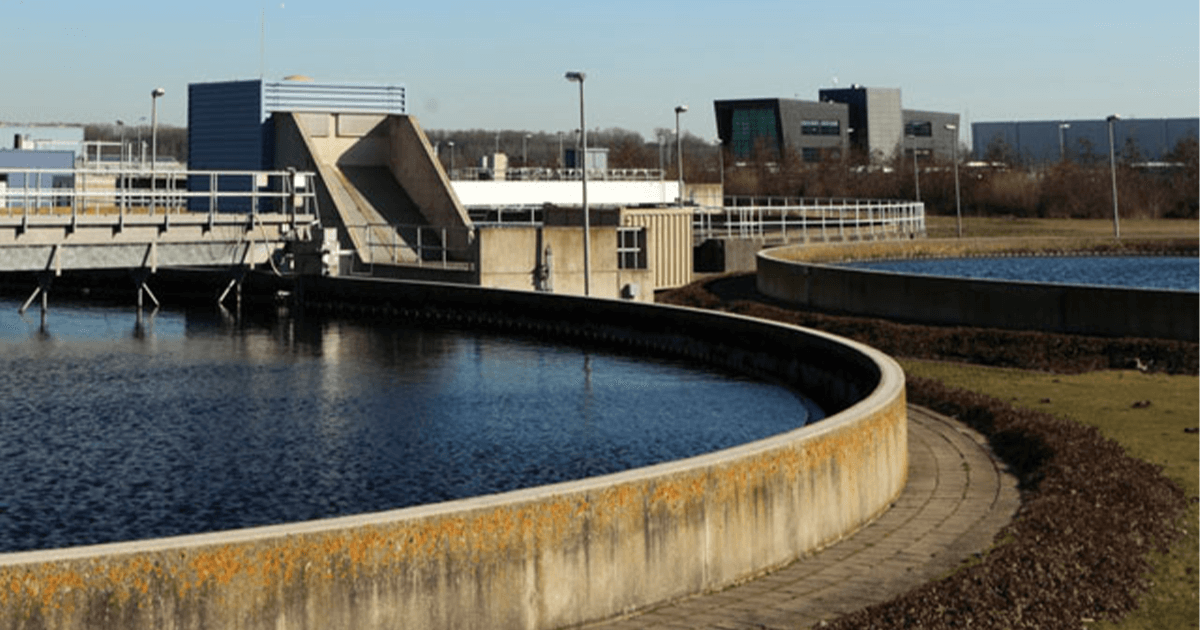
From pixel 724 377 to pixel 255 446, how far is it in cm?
1119

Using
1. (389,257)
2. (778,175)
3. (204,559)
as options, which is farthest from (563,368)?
(778,175)

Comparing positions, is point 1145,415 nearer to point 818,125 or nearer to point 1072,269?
point 1072,269

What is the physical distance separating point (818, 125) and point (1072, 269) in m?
123

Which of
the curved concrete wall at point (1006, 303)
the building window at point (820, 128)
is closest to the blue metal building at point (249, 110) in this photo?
the curved concrete wall at point (1006, 303)

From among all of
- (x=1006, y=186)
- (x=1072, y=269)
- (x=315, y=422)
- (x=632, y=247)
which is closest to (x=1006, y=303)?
(x=315, y=422)

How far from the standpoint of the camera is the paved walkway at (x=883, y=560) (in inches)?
512

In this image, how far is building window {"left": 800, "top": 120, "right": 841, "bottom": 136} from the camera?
189m

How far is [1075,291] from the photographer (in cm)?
3381

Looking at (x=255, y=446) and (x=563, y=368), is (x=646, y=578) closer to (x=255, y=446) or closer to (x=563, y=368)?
(x=255, y=446)

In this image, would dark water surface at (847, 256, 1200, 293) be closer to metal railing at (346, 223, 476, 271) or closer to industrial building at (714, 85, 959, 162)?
metal railing at (346, 223, 476, 271)

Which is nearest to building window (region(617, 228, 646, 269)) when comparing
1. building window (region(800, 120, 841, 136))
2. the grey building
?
the grey building

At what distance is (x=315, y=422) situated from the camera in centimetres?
2712

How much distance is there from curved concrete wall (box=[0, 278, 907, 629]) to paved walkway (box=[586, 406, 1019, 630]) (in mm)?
216

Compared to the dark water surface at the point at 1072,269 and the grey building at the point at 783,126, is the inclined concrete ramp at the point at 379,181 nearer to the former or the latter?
the dark water surface at the point at 1072,269
